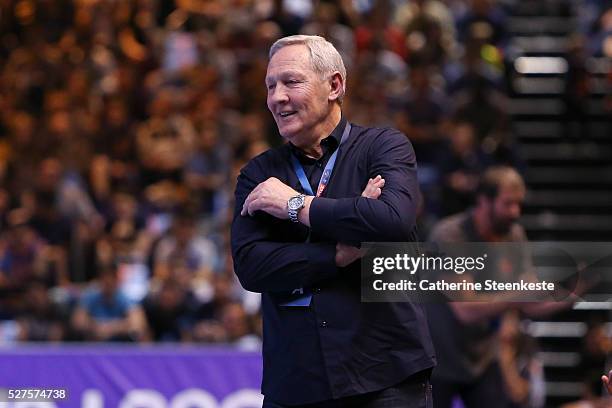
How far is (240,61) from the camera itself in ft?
45.2

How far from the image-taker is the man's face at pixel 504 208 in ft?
21.7

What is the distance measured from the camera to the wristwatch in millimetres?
4020

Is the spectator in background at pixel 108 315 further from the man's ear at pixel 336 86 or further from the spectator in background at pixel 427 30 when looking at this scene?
the man's ear at pixel 336 86

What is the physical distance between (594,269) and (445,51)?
9455mm

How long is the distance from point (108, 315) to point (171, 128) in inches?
115

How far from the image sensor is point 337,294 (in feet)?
13.3

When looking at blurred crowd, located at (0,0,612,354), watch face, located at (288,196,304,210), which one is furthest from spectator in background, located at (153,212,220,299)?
watch face, located at (288,196,304,210)

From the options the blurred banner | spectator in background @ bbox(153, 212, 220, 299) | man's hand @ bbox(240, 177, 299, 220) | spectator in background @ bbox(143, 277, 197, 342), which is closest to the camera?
man's hand @ bbox(240, 177, 299, 220)

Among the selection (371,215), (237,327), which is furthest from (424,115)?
(371,215)

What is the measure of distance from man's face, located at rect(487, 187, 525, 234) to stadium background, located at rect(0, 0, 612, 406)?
11.0ft

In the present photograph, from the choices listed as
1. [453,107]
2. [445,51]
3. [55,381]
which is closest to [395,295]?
[55,381]

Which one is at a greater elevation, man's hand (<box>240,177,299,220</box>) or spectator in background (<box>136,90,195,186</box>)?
spectator in background (<box>136,90,195,186</box>)

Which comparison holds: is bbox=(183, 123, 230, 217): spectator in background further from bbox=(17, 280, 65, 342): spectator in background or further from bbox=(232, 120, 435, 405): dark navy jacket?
bbox=(232, 120, 435, 405): dark navy jacket

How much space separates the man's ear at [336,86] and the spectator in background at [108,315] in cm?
631
